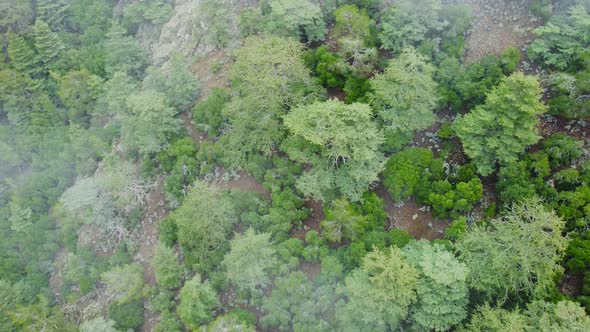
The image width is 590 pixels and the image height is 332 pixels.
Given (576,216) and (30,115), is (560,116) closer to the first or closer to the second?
(576,216)

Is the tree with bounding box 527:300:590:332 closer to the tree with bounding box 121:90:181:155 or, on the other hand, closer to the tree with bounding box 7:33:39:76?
the tree with bounding box 121:90:181:155

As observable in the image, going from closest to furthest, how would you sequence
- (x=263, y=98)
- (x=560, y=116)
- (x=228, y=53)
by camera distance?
(x=560, y=116) → (x=263, y=98) → (x=228, y=53)

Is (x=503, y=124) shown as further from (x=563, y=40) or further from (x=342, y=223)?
(x=342, y=223)

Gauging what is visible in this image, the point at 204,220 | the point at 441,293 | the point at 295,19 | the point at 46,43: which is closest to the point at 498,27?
the point at 295,19

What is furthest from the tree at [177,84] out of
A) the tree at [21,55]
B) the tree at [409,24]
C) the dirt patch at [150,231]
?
the tree at [21,55]

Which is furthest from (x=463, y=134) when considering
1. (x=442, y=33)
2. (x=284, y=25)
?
(x=284, y=25)
